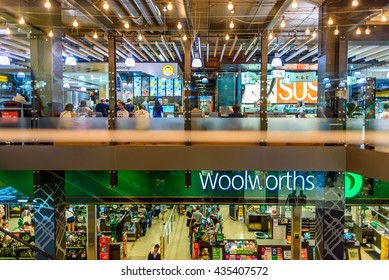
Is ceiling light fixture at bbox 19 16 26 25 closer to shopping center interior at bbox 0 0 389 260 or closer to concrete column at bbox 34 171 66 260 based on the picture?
shopping center interior at bbox 0 0 389 260

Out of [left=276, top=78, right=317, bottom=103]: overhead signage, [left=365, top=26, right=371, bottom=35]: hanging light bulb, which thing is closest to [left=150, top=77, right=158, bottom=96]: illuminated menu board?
[left=276, top=78, right=317, bottom=103]: overhead signage

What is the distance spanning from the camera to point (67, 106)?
765 centimetres

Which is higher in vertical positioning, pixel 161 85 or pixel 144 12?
pixel 144 12

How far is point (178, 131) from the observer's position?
691 centimetres

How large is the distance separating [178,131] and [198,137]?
402mm

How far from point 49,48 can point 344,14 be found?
6.52m

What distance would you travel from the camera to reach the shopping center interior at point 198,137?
6.52 meters

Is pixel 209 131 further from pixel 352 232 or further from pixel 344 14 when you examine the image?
pixel 352 232

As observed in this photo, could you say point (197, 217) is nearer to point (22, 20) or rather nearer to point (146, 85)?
point (146, 85)

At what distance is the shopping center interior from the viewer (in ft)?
21.4

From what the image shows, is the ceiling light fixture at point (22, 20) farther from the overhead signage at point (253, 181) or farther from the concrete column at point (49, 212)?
the overhead signage at point (253, 181)

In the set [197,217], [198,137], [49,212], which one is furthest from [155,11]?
[197,217]
